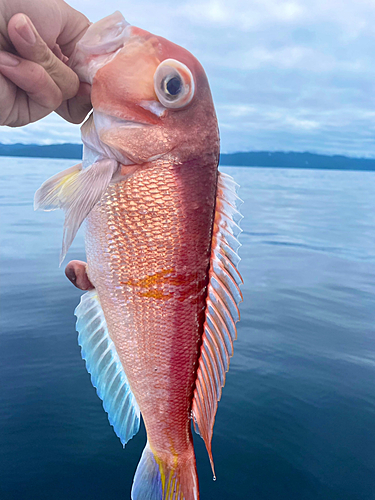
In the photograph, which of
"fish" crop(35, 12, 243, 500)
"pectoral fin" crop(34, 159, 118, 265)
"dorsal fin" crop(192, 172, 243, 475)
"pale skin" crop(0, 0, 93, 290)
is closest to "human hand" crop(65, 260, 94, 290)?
"pale skin" crop(0, 0, 93, 290)

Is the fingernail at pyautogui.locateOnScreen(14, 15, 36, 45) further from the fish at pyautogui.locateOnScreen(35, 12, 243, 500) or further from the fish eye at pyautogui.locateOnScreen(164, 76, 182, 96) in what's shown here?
the fish eye at pyautogui.locateOnScreen(164, 76, 182, 96)

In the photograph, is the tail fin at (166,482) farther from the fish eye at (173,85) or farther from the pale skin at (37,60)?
the fish eye at (173,85)

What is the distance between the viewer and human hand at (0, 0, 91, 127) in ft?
4.04

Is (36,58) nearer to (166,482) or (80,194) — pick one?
(80,194)

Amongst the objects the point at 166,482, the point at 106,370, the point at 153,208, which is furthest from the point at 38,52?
the point at 166,482

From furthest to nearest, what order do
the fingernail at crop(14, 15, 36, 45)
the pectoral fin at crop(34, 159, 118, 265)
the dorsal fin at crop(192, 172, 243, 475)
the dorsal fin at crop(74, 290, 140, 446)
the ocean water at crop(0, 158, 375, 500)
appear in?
1. the ocean water at crop(0, 158, 375, 500)
2. the dorsal fin at crop(74, 290, 140, 446)
3. the dorsal fin at crop(192, 172, 243, 475)
4. the pectoral fin at crop(34, 159, 118, 265)
5. the fingernail at crop(14, 15, 36, 45)

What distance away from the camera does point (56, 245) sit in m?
10.8

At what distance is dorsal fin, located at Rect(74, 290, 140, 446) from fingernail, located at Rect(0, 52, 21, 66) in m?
0.92

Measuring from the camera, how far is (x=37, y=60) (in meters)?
1.31

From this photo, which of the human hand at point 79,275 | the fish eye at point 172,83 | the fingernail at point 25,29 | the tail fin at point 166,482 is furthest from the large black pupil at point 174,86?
the tail fin at point 166,482

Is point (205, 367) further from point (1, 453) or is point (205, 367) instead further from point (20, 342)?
point (20, 342)

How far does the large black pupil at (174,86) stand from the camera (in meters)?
1.32

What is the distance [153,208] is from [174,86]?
43 cm

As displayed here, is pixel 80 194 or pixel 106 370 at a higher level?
pixel 80 194
